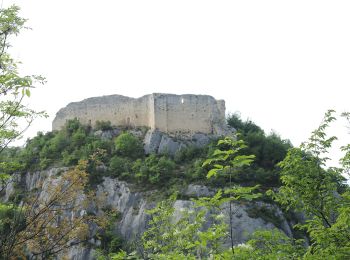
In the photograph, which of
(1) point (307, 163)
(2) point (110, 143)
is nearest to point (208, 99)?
(2) point (110, 143)

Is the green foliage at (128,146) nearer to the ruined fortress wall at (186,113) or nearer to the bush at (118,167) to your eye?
the bush at (118,167)

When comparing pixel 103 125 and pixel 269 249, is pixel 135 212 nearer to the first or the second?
pixel 103 125

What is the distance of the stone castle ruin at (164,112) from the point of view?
46906 mm

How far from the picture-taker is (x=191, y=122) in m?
47.1

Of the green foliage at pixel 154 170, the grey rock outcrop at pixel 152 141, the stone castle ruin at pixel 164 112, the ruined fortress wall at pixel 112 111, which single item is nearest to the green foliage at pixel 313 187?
the green foliage at pixel 154 170

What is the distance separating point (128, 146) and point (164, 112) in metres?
5.28

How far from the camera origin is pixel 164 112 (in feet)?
154

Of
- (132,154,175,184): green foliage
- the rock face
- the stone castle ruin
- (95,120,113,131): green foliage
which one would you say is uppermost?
the stone castle ruin

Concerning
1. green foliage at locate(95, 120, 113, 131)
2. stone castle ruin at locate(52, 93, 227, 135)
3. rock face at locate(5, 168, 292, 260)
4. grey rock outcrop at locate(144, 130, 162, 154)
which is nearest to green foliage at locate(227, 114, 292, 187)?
stone castle ruin at locate(52, 93, 227, 135)

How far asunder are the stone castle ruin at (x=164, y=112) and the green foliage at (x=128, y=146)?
2.99m

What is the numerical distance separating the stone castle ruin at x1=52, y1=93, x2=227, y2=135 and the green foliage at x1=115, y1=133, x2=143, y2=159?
299 centimetres

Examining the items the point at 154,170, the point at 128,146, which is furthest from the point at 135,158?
the point at 154,170

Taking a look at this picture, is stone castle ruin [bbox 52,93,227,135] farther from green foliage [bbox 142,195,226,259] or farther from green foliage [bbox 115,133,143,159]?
green foliage [bbox 142,195,226,259]

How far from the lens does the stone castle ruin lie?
46906 mm
